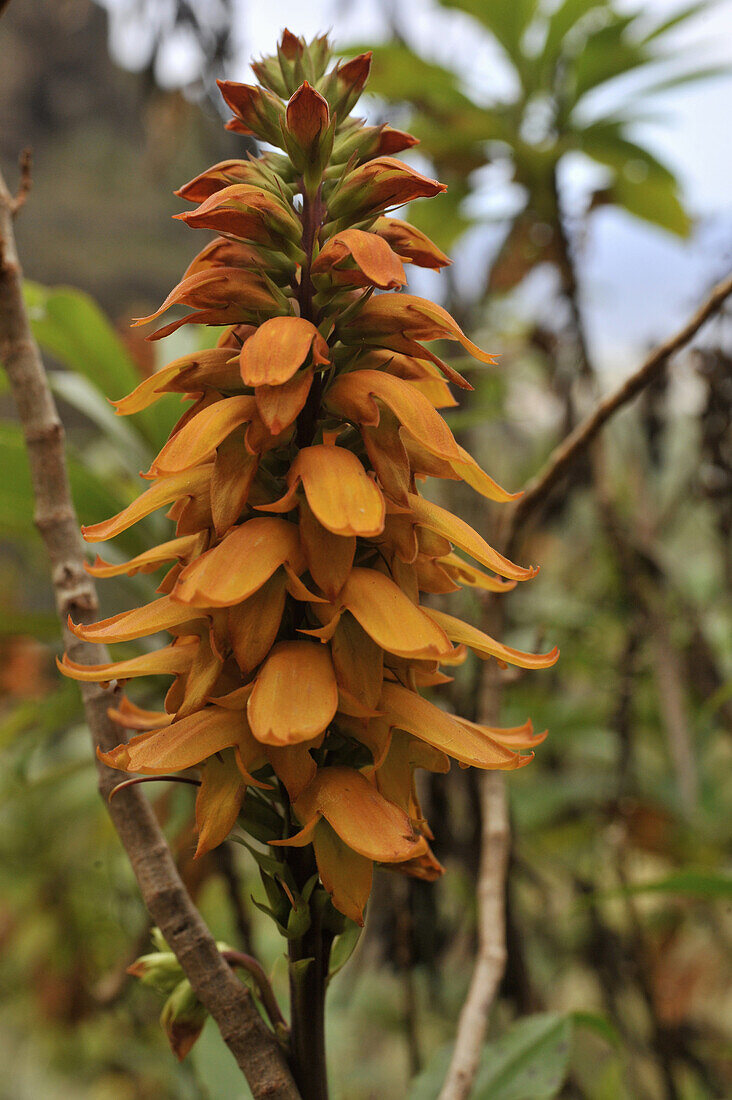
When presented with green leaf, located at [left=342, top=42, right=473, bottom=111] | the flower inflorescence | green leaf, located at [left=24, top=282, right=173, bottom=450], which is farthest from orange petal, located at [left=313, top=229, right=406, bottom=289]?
green leaf, located at [left=342, top=42, right=473, bottom=111]

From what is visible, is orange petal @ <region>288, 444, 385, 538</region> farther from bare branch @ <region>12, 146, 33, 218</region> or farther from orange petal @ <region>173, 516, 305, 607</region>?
bare branch @ <region>12, 146, 33, 218</region>

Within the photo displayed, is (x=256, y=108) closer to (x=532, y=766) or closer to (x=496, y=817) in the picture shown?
(x=496, y=817)

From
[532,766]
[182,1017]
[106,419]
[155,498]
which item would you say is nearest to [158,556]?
[155,498]

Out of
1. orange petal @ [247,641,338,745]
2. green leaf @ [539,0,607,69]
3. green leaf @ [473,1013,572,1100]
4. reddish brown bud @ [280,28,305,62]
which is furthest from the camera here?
Result: green leaf @ [539,0,607,69]

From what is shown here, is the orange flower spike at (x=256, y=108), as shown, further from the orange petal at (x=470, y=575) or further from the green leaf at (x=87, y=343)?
the green leaf at (x=87, y=343)

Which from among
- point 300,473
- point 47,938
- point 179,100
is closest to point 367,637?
point 300,473

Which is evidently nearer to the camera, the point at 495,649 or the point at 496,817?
the point at 495,649

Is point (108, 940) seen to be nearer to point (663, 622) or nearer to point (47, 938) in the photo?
point (47, 938)
